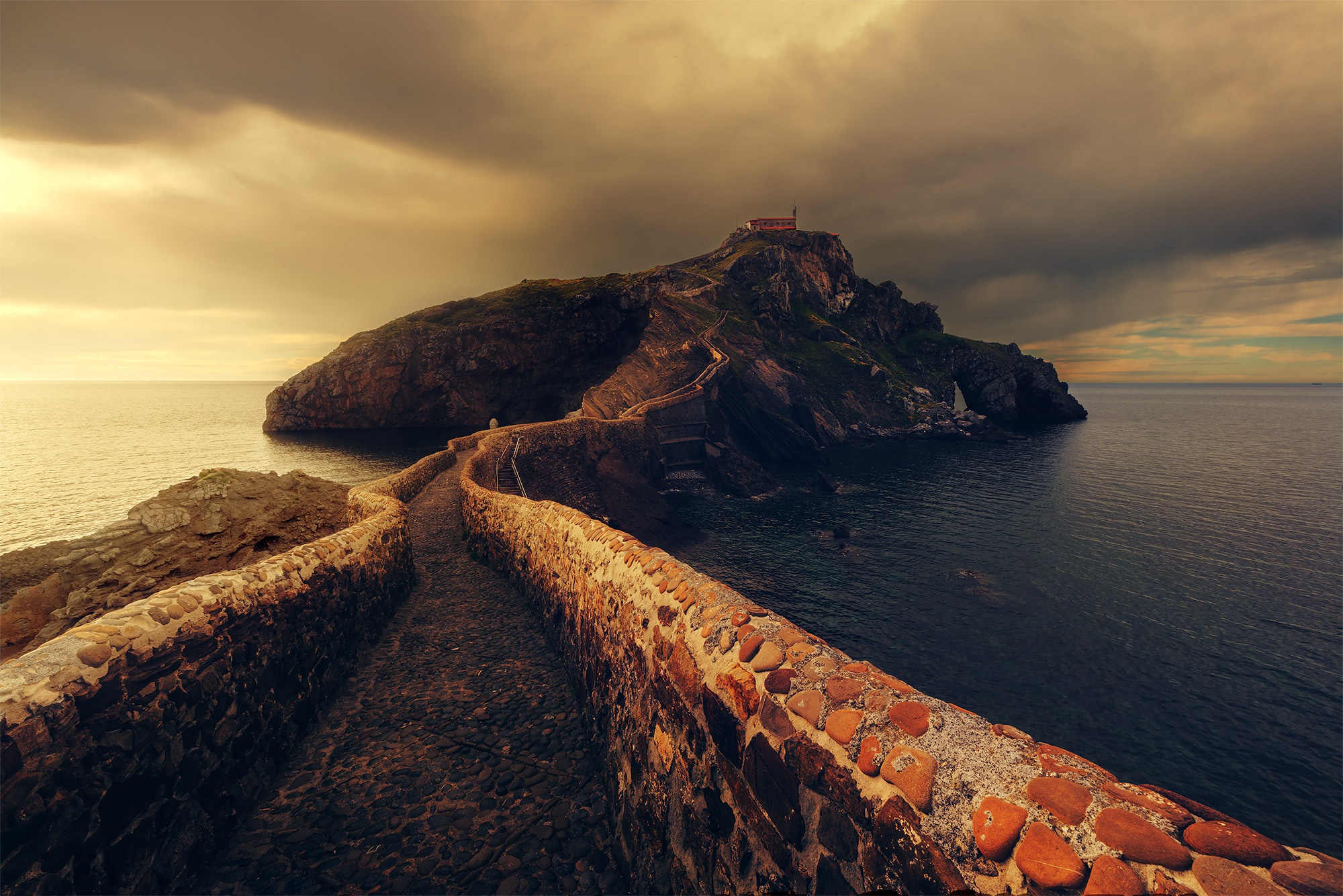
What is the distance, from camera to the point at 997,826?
2.68 metres

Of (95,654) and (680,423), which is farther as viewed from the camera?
(680,423)

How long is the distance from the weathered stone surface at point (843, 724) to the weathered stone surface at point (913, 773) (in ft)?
0.95

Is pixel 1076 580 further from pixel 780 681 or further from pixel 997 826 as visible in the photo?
pixel 997 826

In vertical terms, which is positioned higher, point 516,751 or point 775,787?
point 775,787

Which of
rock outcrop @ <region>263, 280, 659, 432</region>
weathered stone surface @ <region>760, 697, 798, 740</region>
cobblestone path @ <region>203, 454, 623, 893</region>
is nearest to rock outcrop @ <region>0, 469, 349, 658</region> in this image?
cobblestone path @ <region>203, 454, 623, 893</region>

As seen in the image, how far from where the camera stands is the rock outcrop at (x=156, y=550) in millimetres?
9547

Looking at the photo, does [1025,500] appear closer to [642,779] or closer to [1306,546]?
[1306,546]

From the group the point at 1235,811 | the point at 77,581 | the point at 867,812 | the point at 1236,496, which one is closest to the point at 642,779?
the point at 867,812

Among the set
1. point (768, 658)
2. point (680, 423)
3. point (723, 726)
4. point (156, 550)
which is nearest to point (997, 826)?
point (768, 658)

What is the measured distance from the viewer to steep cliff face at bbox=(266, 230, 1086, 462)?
68.1 meters

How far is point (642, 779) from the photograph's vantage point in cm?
598

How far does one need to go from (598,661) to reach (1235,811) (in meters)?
18.7

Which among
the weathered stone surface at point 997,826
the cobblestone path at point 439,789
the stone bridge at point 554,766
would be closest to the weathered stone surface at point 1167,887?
the stone bridge at point 554,766

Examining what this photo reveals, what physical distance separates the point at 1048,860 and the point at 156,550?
1615cm
